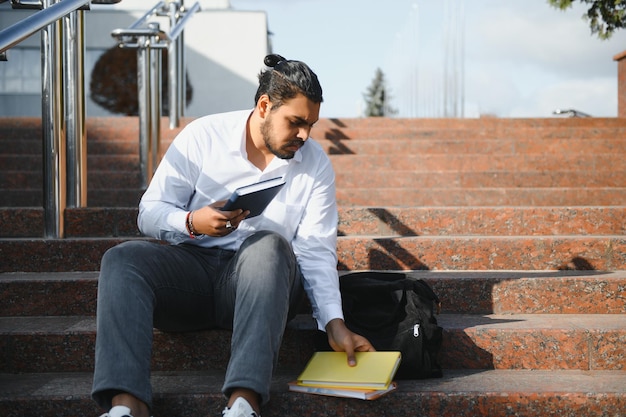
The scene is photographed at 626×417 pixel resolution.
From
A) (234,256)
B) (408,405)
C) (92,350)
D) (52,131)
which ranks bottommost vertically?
(408,405)

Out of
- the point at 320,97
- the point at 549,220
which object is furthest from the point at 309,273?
the point at 549,220

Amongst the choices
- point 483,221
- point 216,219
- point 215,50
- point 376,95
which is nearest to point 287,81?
point 216,219

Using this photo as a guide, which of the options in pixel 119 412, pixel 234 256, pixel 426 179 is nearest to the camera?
pixel 119 412

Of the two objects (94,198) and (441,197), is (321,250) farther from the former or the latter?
(94,198)

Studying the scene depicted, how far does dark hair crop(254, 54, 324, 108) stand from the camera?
2547 millimetres

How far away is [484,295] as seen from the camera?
10.3 feet

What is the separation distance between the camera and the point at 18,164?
204 inches

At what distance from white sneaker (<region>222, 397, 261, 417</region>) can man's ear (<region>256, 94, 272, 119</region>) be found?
1069mm

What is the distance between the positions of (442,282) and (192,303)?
1.12 meters

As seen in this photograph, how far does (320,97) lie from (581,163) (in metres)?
3.20

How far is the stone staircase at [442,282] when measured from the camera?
7.97 ft

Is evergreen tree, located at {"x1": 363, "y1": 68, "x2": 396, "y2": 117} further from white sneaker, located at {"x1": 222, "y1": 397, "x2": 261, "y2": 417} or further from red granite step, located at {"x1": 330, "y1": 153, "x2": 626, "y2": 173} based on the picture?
white sneaker, located at {"x1": 222, "y1": 397, "x2": 261, "y2": 417}

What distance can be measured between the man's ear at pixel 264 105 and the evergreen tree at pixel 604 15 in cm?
566

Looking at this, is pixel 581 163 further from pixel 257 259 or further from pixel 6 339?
pixel 6 339
